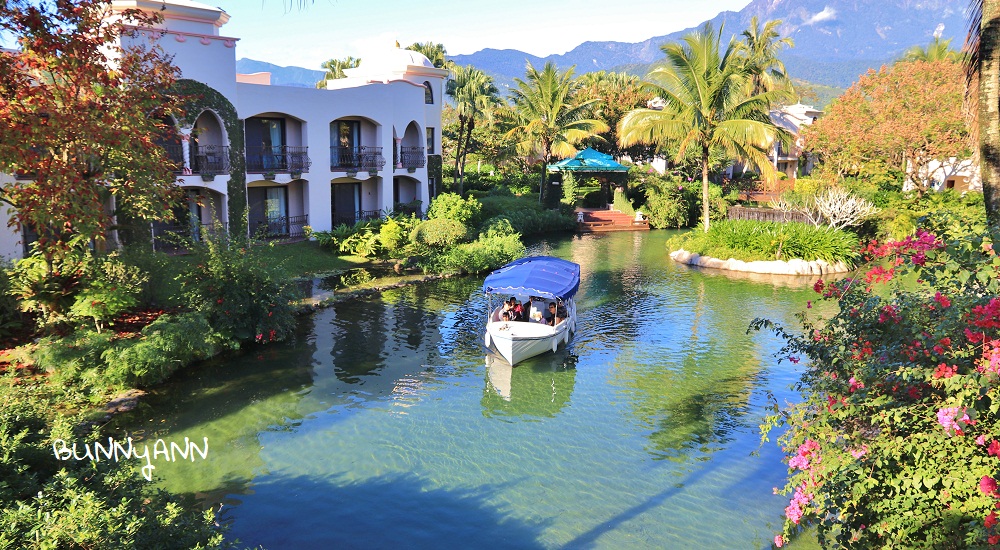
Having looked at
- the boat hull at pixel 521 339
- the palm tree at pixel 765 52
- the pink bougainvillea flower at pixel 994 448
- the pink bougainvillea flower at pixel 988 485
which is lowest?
the boat hull at pixel 521 339

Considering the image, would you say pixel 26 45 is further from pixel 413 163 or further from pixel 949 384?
pixel 413 163

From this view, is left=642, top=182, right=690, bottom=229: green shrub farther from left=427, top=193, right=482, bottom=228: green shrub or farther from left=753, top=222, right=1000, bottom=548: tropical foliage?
left=753, top=222, right=1000, bottom=548: tropical foliage

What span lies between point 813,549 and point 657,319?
12.9 m

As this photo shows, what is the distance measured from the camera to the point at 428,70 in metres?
40.6

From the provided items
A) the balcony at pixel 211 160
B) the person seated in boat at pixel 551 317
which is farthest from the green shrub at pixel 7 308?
the person seated in boat at pixel 551 317

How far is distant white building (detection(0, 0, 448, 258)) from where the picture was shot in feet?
89.2

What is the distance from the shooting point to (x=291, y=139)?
33.4m

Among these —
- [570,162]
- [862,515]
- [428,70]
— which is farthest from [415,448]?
[570,162]

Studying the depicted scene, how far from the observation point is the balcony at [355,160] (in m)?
35.2

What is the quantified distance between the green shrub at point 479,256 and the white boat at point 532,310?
8.12m

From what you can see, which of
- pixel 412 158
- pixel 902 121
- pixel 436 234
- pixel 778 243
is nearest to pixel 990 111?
pixel 436 234

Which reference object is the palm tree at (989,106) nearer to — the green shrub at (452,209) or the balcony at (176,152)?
the balcony at (176,152)

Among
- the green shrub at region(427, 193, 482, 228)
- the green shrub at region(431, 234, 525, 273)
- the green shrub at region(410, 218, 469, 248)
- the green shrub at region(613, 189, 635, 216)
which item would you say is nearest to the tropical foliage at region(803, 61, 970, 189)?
the green shrub at region(613, 189, 635, 216)

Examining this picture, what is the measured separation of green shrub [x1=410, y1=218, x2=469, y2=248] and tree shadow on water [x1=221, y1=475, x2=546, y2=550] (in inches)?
723
